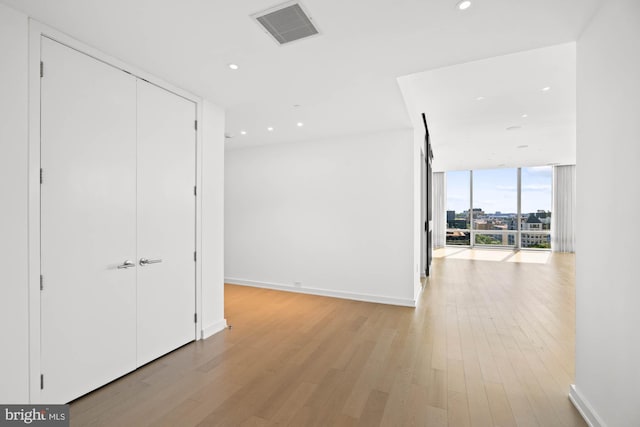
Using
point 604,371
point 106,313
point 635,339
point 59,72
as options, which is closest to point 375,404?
point 604,371

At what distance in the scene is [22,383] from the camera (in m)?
1.88

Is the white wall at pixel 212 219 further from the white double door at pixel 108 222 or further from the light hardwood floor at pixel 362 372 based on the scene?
the light hardwood floor at pixel 362 372

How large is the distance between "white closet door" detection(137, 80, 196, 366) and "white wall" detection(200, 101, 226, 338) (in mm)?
158

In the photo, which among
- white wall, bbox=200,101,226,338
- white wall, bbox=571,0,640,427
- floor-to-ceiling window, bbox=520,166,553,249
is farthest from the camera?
floor-to-ceiling window, bbox=520,166,553,249

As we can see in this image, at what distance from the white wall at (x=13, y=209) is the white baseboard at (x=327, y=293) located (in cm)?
378

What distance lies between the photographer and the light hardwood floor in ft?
6.73

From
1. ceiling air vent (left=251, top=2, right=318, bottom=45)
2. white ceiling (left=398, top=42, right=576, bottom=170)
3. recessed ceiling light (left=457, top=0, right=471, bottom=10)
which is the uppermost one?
white ceiling (left=398, top=42, right=576, bottom=170)

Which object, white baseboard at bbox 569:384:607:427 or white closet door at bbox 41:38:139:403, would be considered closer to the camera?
white baseboard at bbox 569:384:607:427

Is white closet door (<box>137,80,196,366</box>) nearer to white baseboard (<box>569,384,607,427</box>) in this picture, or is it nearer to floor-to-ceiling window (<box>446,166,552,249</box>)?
white baseboard (<box>569,384,607,427</box>)

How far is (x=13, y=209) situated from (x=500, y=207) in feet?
43.3

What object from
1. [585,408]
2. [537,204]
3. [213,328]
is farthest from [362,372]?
[537,204]

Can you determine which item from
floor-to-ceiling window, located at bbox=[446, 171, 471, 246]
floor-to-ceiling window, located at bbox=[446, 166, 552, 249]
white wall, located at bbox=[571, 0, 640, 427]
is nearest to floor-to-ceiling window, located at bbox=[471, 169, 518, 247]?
floor-to-ceiling window, located at bbox=[446, 166, 552, 249]

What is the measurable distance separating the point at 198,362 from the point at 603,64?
155 inches

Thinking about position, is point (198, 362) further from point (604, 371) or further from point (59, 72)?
point (604, 371)
